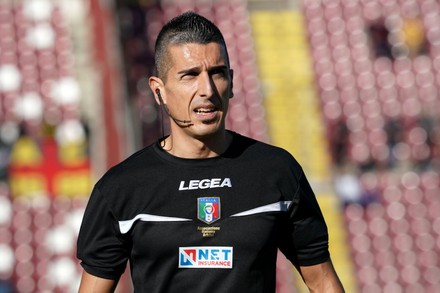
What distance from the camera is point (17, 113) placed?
34.4 ft

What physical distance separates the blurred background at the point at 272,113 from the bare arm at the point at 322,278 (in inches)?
267

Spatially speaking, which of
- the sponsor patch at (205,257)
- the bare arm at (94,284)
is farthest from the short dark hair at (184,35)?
the bare arm at (94,284)

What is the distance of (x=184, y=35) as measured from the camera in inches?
109

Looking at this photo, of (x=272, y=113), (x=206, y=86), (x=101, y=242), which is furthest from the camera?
(x=272, y=113)

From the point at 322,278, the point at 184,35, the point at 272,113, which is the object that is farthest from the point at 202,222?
the point at 272,113

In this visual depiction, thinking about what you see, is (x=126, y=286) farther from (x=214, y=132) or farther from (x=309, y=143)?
(x=214, y=132)

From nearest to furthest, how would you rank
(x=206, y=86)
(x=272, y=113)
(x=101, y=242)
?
(x=206, y=86), (x=101, y=242), (x=272, y=113)

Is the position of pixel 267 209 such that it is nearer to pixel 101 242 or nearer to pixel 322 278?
pixel 322 278

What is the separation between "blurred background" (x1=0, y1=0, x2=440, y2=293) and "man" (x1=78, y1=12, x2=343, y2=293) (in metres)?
6.79

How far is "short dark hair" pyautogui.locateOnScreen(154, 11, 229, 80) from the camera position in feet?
9.05

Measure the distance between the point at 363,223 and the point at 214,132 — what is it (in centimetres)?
827

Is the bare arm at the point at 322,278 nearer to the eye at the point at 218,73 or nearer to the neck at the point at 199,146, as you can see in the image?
the neck at the point at 199,146

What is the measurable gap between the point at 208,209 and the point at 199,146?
0.22 m

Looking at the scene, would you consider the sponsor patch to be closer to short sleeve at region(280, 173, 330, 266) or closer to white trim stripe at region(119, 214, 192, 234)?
white trim stripe at region(119, 214, 192, 234)
